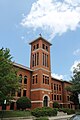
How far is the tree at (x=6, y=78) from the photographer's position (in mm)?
23938

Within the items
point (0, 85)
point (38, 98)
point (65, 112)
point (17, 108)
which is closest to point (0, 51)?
point (0, 85)

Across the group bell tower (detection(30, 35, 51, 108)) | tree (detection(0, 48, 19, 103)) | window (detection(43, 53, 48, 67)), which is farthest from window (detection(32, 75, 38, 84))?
tree (detection(0, 48, 19, 103))

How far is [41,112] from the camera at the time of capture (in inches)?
1298

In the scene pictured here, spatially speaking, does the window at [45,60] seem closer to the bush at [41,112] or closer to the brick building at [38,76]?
the brick building at [38,76]

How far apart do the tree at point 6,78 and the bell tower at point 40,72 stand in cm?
1654

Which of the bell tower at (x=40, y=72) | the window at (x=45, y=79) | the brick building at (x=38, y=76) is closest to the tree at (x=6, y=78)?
the brick building at (x=38, y=76)

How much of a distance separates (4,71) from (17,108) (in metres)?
15.5

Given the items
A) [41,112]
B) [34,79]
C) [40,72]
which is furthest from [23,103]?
[40,72]

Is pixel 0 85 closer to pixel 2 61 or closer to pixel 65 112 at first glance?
pixel 2 61

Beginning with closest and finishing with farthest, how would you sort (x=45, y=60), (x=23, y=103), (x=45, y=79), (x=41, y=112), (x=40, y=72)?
1. (x=41, y=112)
2. (x=23, y=103)
3. (x=40, y=72)
4. (x=45, y=79)
5. (x=45, y=60)

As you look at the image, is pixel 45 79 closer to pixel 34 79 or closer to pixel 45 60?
pixel 34 79

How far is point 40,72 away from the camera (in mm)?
44062

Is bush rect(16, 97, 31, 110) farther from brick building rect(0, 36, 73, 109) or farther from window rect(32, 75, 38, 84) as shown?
window rect(32, 75, 38, 84)

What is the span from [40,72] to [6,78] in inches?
806
